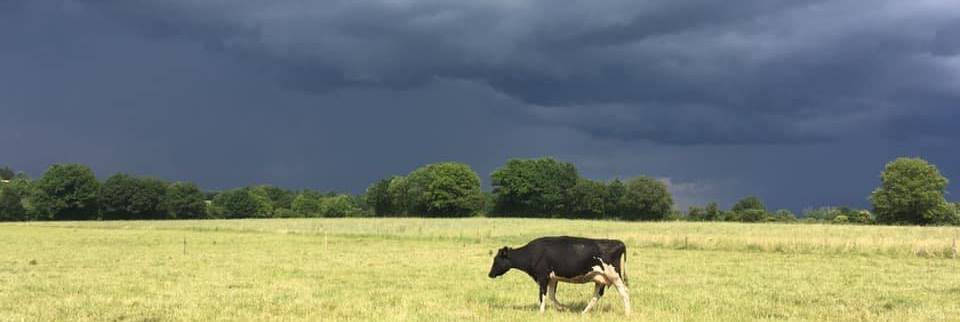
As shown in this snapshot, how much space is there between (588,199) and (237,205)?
262 ft

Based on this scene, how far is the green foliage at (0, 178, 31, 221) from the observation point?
436 ft

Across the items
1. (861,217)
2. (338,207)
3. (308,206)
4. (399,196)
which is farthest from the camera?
(308,206)

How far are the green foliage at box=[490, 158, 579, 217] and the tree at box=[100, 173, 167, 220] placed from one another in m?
65.7

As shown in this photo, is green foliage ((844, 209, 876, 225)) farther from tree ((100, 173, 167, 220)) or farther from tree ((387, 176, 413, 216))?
tree ((100, 173, 167, 220))

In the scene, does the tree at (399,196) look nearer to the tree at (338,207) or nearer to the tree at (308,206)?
the tree at (338,207)

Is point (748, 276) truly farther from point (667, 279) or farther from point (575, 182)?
point (575, 182)

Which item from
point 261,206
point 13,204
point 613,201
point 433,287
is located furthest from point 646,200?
point 13,204

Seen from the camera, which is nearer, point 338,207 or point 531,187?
point 531,187

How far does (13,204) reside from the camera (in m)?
135

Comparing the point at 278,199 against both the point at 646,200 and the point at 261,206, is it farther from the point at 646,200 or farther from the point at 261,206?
the point at 646,200

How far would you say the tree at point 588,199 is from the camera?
13288 cm

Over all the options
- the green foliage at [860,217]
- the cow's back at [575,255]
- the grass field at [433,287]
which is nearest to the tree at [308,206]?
the green foliage at [860,217]

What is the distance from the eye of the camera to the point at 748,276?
24.6 m

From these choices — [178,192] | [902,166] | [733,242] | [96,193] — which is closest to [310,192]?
[178,192]
